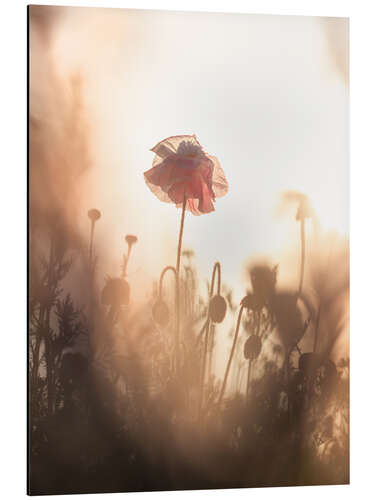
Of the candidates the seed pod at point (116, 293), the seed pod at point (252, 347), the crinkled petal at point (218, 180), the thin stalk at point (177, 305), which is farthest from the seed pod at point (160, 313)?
the crinkled petal at point (218, 180)

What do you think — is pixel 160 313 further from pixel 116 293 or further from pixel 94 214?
pixel 94 214

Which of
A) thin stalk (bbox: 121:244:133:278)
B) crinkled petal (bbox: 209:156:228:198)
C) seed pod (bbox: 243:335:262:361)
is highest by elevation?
crinkled petal (bbox: 209:156:228:198)

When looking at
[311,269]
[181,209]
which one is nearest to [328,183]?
[311,269]

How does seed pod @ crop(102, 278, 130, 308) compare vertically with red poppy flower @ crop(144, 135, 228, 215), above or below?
below

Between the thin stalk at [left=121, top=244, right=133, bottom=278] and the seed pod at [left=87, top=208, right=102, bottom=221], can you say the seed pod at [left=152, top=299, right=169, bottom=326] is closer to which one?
the thin stalk at [left=121, top=244, right=133, bottom=278]

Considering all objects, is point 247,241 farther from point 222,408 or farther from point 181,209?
point 222,408

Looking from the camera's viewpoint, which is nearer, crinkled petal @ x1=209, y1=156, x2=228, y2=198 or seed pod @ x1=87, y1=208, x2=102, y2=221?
seed pod @ x1=87, y1=208, x2=102, y2=221

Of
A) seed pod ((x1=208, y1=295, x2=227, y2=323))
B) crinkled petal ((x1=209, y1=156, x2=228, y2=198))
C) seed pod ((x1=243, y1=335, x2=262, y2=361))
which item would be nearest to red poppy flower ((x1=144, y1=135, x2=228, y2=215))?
crinkled petal ((x1=209, y1=156, x2=228, y2=198))

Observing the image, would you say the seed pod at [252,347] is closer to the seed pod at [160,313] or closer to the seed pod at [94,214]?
the seed pod at [160,313]
